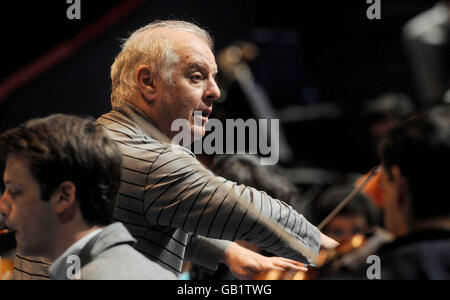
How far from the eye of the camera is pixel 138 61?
1.21 meters

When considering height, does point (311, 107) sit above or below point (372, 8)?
above

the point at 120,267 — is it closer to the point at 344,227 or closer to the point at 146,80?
the point at 146,80

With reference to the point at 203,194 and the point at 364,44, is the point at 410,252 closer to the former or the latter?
the point at 203,194

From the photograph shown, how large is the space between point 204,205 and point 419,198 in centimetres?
36

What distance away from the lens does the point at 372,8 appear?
1337 millimetres

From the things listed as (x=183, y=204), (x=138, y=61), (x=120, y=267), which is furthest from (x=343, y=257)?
(x=138, y=61)

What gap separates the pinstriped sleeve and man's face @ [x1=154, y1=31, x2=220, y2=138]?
0.30 ft

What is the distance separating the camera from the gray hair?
1.21 metres

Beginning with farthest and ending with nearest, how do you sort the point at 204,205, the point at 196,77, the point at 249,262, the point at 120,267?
the point at 249,262
the point at 196,77
the point at 204,205
the point at 120,267

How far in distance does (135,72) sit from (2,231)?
411mm

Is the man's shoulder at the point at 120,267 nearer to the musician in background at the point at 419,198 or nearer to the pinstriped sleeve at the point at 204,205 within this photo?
the pinstriped sleeve at the point at 204,205

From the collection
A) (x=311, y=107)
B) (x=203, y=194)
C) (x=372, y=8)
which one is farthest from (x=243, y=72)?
(x=311, y=107)

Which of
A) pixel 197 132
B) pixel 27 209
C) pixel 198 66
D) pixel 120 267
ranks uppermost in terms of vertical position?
pixel 198 66

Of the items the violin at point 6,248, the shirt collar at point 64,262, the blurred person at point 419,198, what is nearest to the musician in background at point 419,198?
the blurred person at point 419,198
